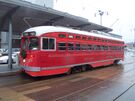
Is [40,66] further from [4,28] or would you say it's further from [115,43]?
[115,43]

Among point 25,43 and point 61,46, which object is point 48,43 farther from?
point 25,43

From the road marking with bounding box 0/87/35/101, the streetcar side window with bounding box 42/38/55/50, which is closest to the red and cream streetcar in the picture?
the streetcar side window with bounding box 42/38/55/50

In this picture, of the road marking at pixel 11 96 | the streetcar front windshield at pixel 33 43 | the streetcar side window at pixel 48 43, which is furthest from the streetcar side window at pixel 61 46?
the road marking at pixel 11 96

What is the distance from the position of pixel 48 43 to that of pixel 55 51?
756mm

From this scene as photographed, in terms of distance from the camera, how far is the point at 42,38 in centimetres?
1166

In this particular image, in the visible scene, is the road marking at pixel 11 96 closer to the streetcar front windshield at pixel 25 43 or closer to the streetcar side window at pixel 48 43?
the streetcar side window at pixel 48 43

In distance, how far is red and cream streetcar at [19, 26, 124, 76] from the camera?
1156cm

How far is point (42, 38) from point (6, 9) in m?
4.58

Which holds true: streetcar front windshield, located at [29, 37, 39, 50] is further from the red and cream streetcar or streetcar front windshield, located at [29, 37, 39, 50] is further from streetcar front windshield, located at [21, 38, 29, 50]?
streetcar front windshield, located at [21, 38, 29, 50]

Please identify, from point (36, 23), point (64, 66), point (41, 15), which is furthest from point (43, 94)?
point (36, 23)

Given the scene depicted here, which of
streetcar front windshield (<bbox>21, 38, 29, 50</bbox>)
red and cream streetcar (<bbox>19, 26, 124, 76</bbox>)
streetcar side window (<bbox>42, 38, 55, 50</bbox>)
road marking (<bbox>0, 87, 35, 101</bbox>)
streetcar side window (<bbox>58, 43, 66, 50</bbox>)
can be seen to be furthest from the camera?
streetcar side window (<bbox>58, 43, 66, 50</bbox>)

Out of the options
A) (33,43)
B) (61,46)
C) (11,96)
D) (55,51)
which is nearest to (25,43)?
(33,43)

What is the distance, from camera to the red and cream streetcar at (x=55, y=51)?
1156 cm

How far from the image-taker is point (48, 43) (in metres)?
12.0
